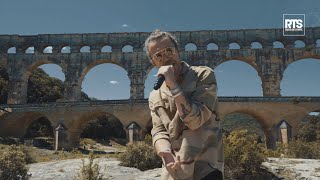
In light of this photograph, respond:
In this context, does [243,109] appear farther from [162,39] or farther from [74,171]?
[162,39]

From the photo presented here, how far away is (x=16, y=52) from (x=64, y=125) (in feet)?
39.9

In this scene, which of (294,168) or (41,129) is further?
(41,129)

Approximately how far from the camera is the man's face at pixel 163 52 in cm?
263

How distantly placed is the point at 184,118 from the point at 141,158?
13.3m

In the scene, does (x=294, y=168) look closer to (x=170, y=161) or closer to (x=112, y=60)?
(x=170, y=161)

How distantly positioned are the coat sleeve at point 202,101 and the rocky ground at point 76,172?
960 centimetres

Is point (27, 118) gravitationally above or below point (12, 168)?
above

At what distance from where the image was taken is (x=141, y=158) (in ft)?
50.6

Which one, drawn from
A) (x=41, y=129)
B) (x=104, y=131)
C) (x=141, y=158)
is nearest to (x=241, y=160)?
(x=141, y=158)

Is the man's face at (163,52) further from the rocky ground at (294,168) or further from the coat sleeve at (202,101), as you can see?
the rocky ground at (294,168)

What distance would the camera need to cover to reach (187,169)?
2.35 m

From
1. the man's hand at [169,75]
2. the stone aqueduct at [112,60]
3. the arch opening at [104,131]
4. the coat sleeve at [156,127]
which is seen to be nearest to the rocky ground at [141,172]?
the coat sleeve at [156,127]

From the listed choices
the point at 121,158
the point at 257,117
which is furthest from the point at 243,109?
the point at 121,158

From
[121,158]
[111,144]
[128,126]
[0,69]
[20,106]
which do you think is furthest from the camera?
[0,69]
